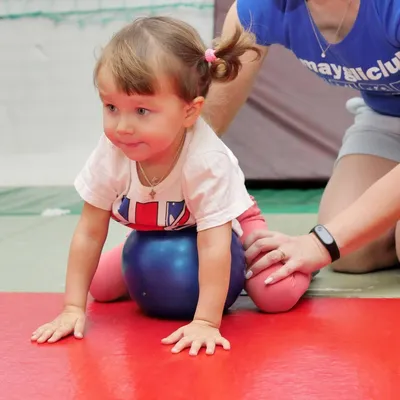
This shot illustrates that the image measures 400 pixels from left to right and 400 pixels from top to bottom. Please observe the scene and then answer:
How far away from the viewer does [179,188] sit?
1.13 meters

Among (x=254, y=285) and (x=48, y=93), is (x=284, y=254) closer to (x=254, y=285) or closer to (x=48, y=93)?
(x=254, y=285)

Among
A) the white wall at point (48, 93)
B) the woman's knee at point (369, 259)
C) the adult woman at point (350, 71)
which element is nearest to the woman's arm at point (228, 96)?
the adult woman at point (350, 71)

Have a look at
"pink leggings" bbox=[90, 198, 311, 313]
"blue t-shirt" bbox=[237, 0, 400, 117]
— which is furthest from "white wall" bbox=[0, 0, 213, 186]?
"pink leggings" bbox=[90, 198, 311, 313]

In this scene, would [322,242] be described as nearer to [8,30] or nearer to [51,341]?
[51,341]

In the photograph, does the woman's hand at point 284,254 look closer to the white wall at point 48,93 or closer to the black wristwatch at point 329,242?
the black wristwatch at point 329,242

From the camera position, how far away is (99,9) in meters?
2.78

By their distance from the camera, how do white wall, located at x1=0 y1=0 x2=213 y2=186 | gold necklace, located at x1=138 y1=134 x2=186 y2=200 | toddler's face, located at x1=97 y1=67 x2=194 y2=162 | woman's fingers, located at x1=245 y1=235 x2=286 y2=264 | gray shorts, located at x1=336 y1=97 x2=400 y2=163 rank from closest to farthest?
toddler's face, located at x1=97 y1=67 x2=194 y2=162 → gold necklace, located at x1=138 y1=134 x2=186 y2=200 → woman's fingers, located at x1=245 y1=235 x2=286 y2=264 → gray shorts, located at x1=336 y1=97 x2=400 y2=163 → white wall, located at x1=0 y1=0 x2=213 y2=186

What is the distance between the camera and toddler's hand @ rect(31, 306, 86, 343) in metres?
1.09

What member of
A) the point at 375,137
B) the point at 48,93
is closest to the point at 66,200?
the point at 48,93

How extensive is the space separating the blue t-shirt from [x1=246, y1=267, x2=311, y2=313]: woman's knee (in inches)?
16.8

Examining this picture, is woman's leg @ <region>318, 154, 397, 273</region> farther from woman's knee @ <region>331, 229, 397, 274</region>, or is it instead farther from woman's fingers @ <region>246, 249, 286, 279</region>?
woman's fingers @ <region>246, 249, 286, 279</region>

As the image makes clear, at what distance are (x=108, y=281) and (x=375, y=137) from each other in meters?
0.71

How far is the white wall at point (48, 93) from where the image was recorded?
9.13ft

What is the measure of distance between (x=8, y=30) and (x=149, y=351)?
2056mm
